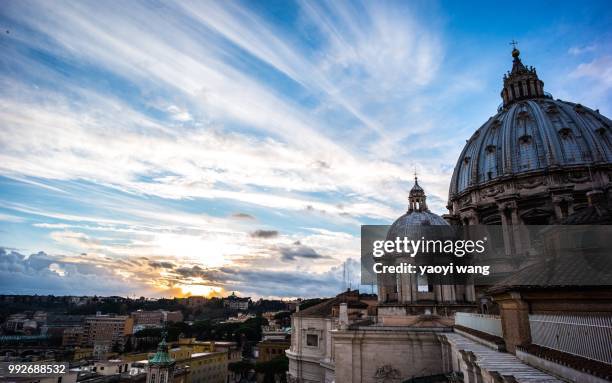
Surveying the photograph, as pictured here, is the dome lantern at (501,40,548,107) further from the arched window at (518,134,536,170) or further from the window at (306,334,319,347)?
the window at (306,334,319,347)

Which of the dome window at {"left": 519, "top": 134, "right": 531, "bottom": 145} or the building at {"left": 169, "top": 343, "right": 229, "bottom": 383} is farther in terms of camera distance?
the building at {"left": 169, "top": 343, "right": 229, "bottom": 383}

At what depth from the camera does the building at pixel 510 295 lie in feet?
21.7

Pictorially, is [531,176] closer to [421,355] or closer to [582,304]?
[421,355]

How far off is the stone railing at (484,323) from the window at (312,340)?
16.1m

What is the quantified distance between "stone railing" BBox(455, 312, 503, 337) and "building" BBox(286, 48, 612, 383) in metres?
0.05

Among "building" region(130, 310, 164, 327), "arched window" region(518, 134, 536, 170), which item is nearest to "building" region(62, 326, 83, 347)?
"building" region(130, 310, 164, 327)

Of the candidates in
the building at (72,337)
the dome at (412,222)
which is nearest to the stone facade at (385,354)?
the dome at (412,222)

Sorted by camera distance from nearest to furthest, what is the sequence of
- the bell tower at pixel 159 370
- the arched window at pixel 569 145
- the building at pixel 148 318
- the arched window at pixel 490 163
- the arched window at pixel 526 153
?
1. the bell tower at pixel 159 370
2. the arched window at pixel 569 145
3. the arched window at pixel 526 153
4. the arched window at pixel 490 163
5. the building at pixel 148 318

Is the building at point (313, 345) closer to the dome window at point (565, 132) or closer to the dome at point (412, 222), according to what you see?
the dome at point (412, 222)

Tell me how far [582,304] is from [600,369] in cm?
334

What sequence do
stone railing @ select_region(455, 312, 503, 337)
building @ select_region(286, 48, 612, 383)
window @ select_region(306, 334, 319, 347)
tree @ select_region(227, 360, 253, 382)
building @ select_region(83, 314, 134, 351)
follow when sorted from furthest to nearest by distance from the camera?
building @ select_region(83, 314, 134, 351) → tree @ select_region(227, 360, 253, 382) → window @ select_region(306, 334, 319, 347) → stone railing @ select_region(455, 312, 503, 337) → building @ select_region(286, 48, 612, 383)

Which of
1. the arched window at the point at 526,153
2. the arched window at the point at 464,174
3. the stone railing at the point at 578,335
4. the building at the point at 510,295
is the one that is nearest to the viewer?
the stone railing at the point at 578,335

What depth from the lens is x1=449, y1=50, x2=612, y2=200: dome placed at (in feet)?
103

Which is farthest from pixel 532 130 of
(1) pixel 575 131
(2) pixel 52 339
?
(2) pixel 52 339
